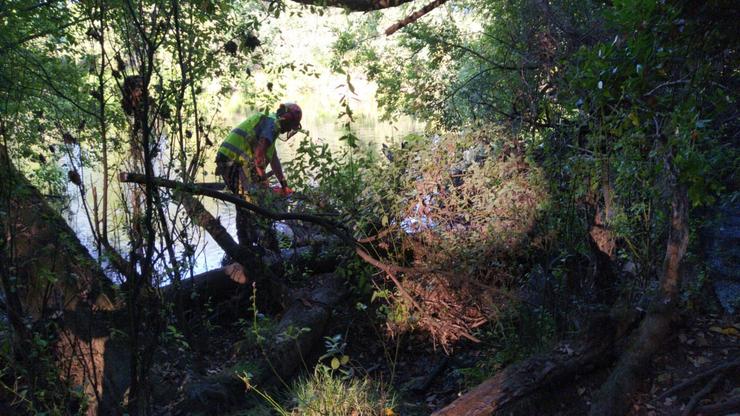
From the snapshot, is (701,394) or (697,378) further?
(697,378)

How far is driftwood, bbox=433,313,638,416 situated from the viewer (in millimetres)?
3760

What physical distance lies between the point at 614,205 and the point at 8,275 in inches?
153

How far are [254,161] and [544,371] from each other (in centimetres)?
332

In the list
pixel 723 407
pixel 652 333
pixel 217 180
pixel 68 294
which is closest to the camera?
pixel 723 407

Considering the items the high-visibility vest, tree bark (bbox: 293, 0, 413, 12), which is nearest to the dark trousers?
the high-visibility vest

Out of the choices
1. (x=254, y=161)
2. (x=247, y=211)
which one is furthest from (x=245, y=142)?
(x=247, y=211)

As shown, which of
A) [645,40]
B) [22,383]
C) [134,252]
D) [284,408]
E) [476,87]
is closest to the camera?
[645,40]

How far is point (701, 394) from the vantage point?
3.36m

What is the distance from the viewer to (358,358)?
586 centimetres

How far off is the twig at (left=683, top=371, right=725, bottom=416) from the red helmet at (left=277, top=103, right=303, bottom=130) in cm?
390

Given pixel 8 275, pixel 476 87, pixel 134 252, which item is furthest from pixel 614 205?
pixel 476 87

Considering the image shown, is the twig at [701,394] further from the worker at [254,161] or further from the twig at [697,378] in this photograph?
the worker at [254,161]

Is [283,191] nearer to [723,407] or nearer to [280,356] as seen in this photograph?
[280,356]

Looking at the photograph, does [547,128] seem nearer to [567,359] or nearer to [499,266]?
[499,266]
